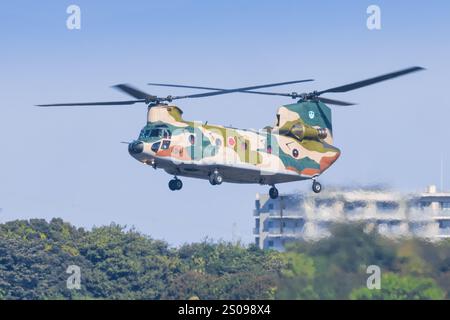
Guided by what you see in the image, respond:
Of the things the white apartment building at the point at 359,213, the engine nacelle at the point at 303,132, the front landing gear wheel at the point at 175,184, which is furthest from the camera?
the engine nacelle at the point at 303,132

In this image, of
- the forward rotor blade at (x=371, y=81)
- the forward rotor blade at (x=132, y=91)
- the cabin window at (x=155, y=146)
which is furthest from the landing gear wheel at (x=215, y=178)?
the forward rotor blade at (x=371, y=81)

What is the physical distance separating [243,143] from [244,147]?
0.53 feet

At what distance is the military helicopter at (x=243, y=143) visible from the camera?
5828cm

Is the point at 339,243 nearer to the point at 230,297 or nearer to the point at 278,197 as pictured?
the point at 278,197

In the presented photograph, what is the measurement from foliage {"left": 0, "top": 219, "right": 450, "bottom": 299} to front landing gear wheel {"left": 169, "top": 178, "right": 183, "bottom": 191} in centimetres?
474

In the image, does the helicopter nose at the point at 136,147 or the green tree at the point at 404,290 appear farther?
the helicopter nose at the point at 136,147

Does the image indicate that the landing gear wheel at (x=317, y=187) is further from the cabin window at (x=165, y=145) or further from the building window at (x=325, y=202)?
the cabin window at (x=165, y=145)

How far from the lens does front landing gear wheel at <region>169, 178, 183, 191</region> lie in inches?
2360

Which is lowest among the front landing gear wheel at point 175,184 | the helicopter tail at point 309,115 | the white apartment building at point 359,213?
the white apartment building at point 359,213

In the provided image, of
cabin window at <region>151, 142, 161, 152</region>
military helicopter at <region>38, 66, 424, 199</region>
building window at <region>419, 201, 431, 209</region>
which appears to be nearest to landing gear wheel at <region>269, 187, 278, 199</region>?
military helicopter at <region>38, 66, 424, 199</region>
